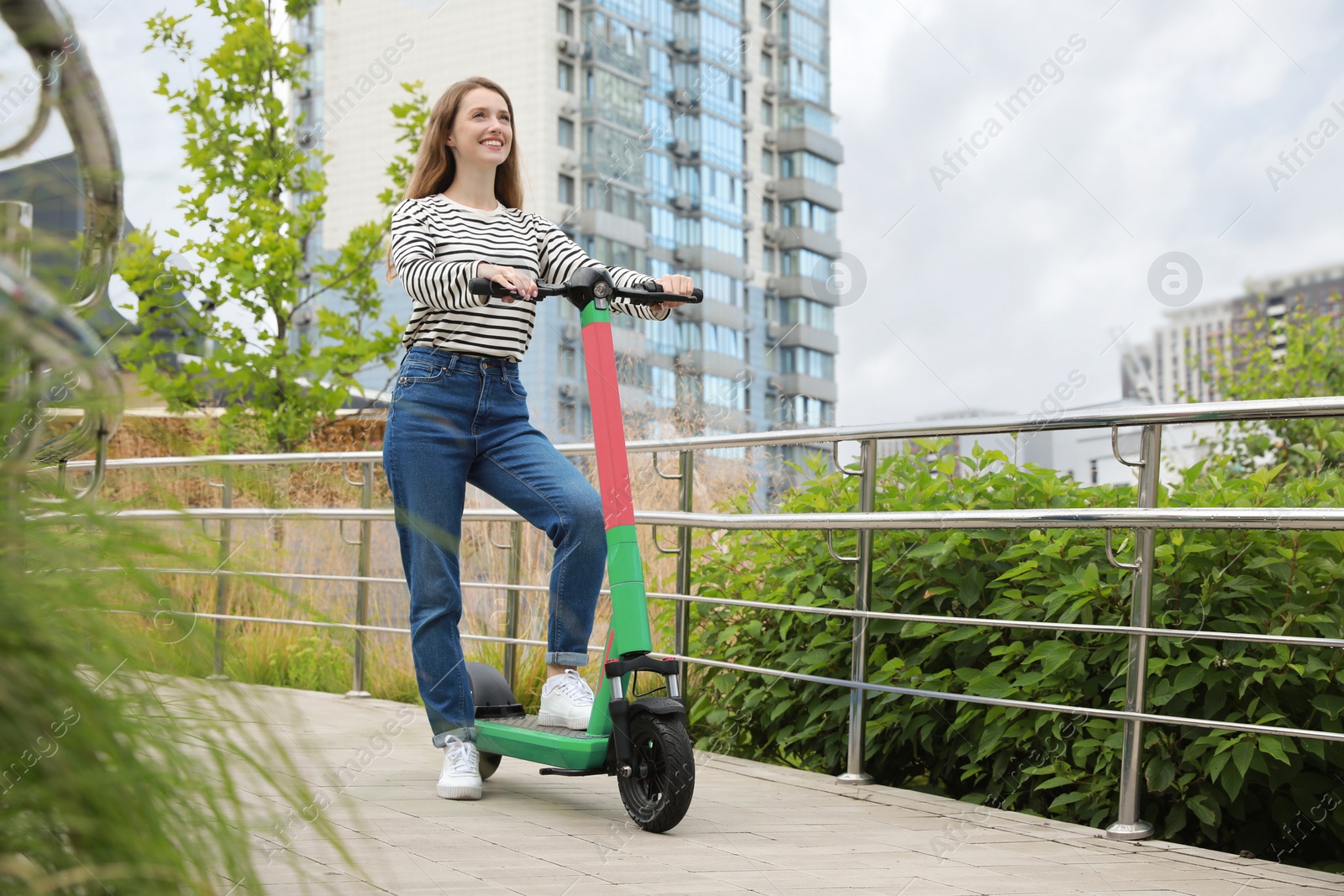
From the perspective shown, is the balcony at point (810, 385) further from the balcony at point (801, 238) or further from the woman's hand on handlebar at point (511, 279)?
the woman's hand on handlebar at point (511, 279)

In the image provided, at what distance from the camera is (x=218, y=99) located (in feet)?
29.2

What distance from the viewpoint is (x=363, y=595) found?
5.64 meters

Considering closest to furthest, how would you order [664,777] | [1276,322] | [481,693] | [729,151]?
[664,777]
[481,693]
[1276,322]
[729,151]

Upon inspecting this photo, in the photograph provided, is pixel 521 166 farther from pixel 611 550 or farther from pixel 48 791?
pixel 48 791

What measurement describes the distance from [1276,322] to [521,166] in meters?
10.0

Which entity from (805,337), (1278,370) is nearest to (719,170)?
(805,337)

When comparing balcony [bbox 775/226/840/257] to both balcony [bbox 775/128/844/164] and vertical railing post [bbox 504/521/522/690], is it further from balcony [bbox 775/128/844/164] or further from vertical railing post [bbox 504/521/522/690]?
vertical railing post [bbox 504/521/522/690]

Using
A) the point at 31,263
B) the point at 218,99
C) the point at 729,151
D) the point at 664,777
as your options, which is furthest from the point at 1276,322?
the point at 729,151

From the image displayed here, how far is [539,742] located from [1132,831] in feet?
4.59

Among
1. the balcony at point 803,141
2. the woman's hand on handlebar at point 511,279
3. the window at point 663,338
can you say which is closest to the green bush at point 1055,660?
the woman's hand on handlebar at point 511,279

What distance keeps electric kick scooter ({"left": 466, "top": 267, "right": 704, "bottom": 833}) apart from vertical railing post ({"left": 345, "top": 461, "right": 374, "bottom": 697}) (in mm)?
2497

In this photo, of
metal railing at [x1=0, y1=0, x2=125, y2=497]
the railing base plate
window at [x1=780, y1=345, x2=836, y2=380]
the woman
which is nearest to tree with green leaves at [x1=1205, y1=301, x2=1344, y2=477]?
the railing base plate

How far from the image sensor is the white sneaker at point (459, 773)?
3.28 m

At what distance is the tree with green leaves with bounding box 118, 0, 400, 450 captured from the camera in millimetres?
8094
